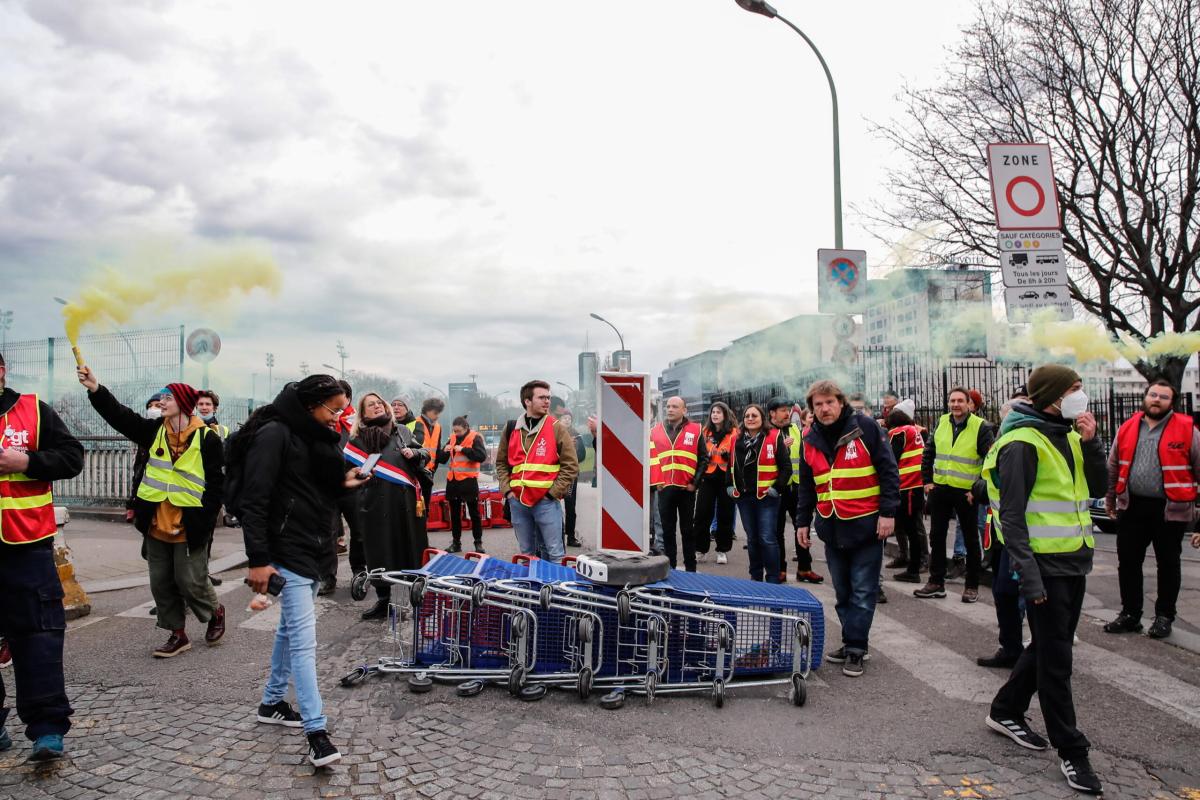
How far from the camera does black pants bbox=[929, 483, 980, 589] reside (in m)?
7.03

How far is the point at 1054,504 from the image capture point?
369 centimetres

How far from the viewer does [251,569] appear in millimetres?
3705

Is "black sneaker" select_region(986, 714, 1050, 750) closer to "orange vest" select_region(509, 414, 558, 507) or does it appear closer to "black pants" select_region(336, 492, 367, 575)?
"orange vest" select_region(509, 414, 558, 507)

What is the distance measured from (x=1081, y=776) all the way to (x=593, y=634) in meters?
2.45

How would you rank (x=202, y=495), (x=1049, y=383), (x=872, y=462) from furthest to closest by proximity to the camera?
(x=202, y=495) < (x=872, y=462) < (x=1049, y=383)

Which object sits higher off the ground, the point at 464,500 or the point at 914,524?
the point at 464,500

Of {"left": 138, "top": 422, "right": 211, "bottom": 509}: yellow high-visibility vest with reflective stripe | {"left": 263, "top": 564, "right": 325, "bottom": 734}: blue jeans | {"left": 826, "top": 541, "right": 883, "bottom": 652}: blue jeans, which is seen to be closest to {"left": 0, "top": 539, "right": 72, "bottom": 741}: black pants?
{"left": 263, "top": 564, "right": 325, "bottom": 734}: blue jeans

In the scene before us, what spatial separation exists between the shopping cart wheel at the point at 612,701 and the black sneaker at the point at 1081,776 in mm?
2150

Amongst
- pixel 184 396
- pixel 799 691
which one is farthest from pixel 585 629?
pixel 184 396

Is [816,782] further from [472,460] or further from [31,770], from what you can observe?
[472,460]

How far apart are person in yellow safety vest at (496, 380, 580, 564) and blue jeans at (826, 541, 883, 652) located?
2.25 metres

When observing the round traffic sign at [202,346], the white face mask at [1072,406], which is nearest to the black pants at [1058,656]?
the white face mask at [1072,406]

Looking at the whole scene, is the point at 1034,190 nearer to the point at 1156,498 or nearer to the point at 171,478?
the point at 1156,498

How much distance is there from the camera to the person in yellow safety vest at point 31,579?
12.1 ft
